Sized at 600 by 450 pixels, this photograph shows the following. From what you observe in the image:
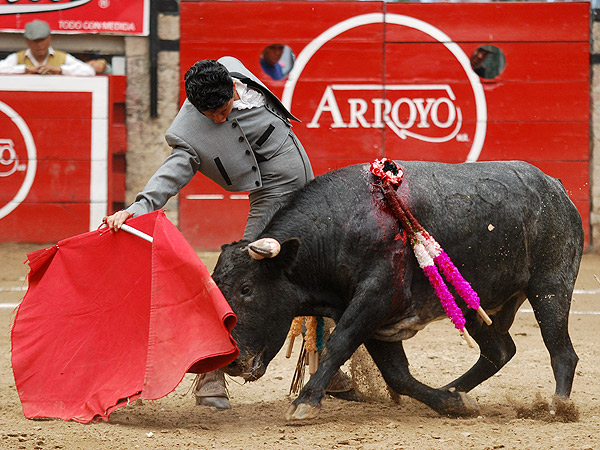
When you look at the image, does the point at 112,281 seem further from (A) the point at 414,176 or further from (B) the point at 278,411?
(A) the point at 414,176

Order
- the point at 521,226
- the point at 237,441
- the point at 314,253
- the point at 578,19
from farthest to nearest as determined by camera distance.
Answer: the point at 578,19, the point at 521,226, the point at 314,253, the point at 237,441

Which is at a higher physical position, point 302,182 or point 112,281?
point 302,182

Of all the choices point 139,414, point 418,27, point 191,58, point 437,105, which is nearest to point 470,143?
point 437,105

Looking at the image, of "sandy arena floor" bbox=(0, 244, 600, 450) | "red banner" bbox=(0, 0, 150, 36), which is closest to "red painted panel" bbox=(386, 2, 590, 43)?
"red banner" bbox=(0, 0, 150, 36)

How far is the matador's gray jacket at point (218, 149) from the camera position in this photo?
3904mm

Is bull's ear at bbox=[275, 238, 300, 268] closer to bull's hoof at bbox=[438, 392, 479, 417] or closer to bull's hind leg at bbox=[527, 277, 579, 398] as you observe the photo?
bull's hoof at bbox=[438, 392, 479, 417]

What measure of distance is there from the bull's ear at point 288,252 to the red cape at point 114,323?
0.30m

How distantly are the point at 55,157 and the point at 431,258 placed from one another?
5748 mm

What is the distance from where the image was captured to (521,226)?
4086mm

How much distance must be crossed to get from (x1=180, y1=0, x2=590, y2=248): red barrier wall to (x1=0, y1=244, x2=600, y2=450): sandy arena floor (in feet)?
11.9

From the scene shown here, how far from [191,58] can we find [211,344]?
221 inches

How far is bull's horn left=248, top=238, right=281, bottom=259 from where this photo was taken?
3598 mm

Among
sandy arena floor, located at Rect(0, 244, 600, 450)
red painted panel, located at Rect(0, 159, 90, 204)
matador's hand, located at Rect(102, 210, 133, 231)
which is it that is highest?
matador's hand, located at Rect(102, 210, 133, 231)

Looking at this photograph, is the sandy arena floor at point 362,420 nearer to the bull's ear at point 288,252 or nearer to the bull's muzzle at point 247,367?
the bull's muzzle at point 247,367
